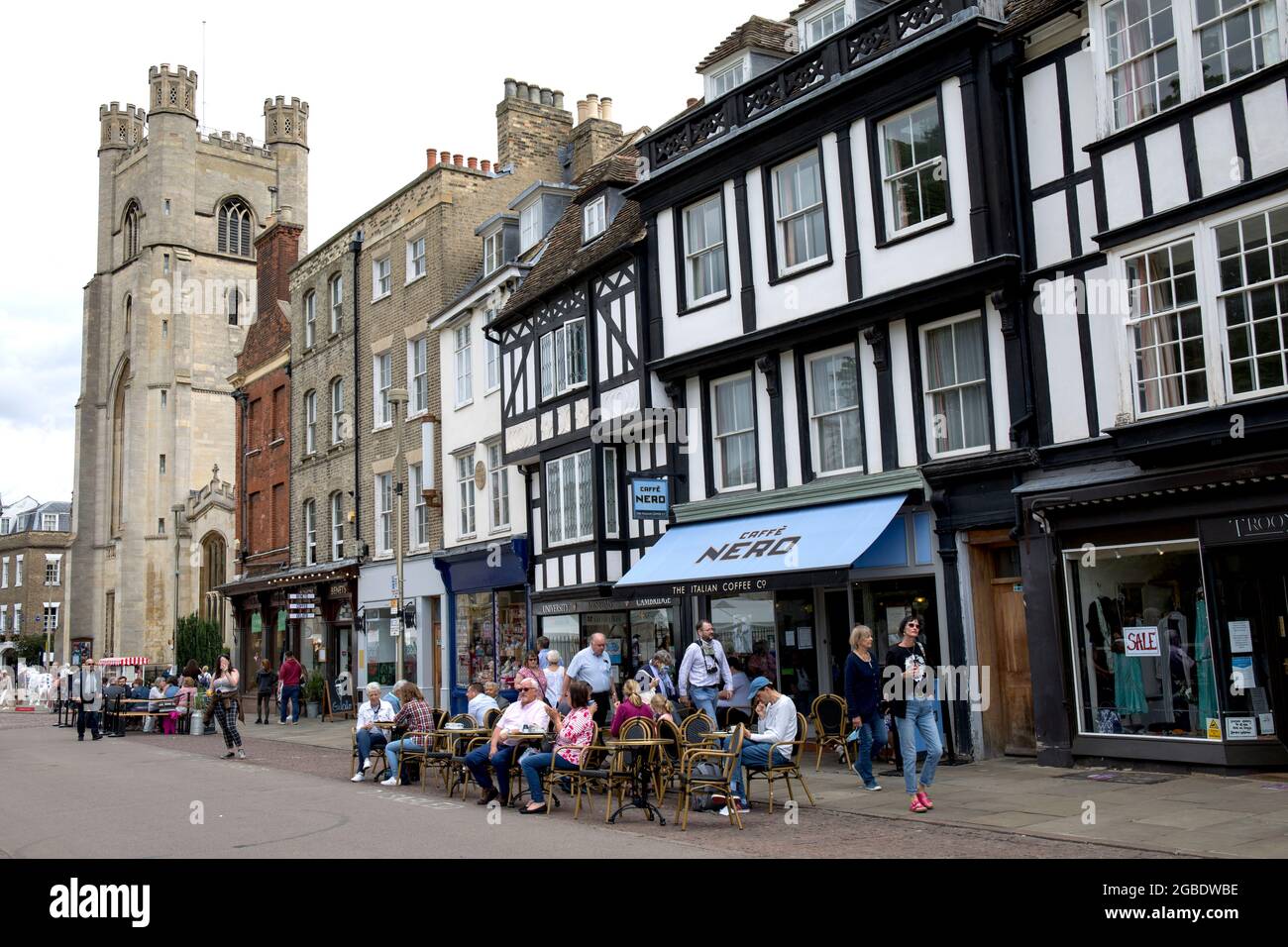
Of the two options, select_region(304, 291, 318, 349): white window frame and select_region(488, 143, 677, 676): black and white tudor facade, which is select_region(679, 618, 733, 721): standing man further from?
select_region(304, 291, 318, 349): white window frame

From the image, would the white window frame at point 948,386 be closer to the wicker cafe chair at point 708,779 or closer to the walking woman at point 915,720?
the walking woman at point 915,720

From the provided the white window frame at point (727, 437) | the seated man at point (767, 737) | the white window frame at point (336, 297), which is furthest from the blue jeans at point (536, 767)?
the white window frame at point (336, 297)

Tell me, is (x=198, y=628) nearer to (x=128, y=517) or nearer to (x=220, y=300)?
(x=128, y=517)

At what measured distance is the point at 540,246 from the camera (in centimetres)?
2548

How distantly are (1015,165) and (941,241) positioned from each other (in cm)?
125

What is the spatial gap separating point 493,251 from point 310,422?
996cm

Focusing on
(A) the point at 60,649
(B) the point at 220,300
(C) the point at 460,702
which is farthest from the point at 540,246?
(A) the point at 60,649

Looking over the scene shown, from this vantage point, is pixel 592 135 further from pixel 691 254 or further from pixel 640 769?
pixel 640 769

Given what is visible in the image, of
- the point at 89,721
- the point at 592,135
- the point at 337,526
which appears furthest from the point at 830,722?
the point at 337,526

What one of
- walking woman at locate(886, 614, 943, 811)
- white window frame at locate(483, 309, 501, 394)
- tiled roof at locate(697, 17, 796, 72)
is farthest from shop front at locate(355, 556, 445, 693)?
walking woman at locate(886, 614, 943, 811)

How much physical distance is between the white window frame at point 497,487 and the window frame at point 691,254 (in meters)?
7.14

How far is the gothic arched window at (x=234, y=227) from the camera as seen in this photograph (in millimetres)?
71750

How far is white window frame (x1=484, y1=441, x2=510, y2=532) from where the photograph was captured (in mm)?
24844

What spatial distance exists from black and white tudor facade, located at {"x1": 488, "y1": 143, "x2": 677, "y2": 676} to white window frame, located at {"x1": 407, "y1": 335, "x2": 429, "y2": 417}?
4.43 meters
